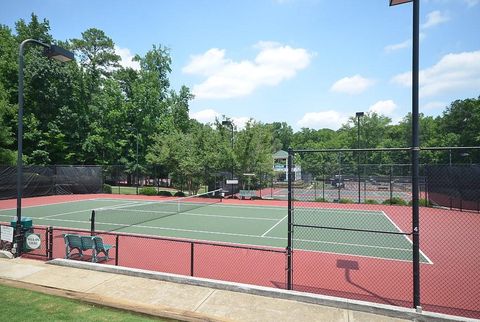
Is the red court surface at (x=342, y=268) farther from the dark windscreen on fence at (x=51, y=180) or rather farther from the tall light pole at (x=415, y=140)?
the dark windscreen on fence at (x=51, y=180)

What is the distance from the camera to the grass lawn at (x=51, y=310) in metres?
5.92

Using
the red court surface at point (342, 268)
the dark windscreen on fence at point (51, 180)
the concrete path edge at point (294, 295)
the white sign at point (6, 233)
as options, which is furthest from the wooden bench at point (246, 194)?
the concrete path edge at point (294, 295)

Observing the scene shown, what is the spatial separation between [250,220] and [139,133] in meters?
35.4

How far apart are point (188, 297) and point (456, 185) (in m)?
22.2

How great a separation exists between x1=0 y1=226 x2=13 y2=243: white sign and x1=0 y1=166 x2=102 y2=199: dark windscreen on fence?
21365 mm

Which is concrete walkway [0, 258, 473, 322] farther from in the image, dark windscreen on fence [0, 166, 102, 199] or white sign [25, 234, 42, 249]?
dark windscreen on fence [0, 166, 102, 199]

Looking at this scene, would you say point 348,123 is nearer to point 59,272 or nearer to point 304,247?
point 304,247

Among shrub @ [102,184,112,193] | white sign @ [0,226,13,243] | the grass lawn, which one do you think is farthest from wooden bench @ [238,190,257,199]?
the grass lawn

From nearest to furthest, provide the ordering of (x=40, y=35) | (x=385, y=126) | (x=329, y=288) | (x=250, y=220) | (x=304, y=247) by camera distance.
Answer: (x=329, y=288)
(x=304, y=247)
(x=250, y=220)
(x=40, y=35)
(x=385, y=126)

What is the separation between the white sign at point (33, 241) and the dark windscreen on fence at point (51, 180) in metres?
22.1

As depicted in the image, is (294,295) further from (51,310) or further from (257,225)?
(257,225)

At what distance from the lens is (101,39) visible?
201ft

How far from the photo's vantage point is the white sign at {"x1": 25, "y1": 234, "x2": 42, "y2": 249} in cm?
988

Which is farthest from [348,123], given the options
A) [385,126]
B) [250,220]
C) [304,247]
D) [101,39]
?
[304,247]
